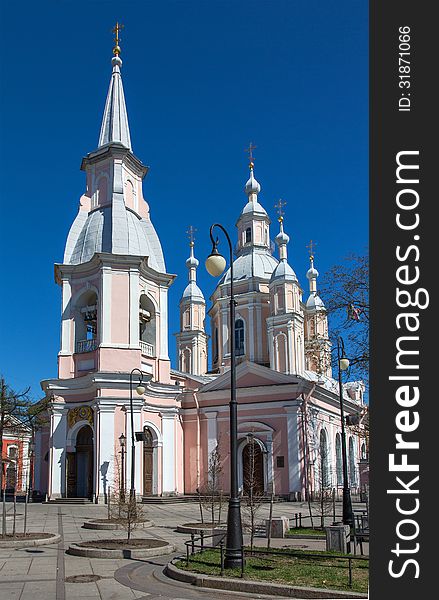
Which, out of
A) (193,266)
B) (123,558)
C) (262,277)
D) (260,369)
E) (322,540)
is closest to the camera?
(123,558)

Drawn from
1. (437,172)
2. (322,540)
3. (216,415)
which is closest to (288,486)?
(216,415)

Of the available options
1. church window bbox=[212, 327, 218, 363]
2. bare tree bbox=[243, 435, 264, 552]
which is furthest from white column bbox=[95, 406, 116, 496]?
church window bbox=[212, 327, 218, 363]

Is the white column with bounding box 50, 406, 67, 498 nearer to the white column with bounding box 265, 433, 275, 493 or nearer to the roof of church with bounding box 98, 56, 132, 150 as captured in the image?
the white column with bounding box 265, 433, 275, 493

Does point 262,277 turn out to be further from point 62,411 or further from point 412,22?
point 412,22

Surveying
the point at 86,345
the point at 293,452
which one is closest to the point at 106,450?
the point at 86,345

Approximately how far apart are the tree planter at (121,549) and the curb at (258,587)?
3.24 meters

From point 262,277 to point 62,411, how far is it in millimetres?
19436

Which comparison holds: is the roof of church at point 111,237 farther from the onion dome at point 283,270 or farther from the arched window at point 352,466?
the arched window at point 352,466

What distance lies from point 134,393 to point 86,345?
13.0 ft

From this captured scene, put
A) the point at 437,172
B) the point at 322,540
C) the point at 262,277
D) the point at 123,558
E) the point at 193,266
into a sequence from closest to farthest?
the point at 437,172
the point at 123,558
the point at 322,540
the point at 262,277
the point at 193,266

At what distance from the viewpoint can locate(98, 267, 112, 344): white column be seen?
120 feet

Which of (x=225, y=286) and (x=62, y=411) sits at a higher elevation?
(x=225, y=286)

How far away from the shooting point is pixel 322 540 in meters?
17.8

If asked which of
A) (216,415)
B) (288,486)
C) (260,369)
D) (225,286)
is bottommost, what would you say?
(288,486)
